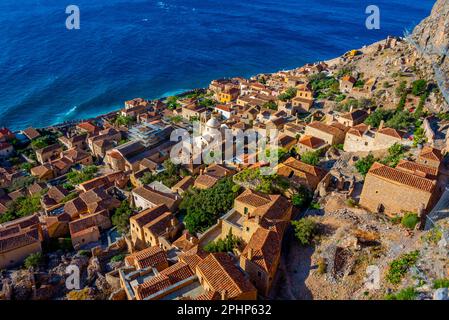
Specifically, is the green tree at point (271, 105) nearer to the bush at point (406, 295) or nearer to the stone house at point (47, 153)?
the stone house at point (47, 153)

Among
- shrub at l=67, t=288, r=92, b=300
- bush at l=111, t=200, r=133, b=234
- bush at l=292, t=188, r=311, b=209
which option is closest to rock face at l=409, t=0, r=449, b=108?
bush at l=292, t=188, r=311, b=209

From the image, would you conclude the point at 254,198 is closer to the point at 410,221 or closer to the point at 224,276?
the point at 224,276

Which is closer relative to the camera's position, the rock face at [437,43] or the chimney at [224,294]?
the chimney at [224,294]

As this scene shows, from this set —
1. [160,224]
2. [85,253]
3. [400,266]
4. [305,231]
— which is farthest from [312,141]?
[85,253]

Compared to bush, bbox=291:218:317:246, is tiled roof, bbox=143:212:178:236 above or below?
below

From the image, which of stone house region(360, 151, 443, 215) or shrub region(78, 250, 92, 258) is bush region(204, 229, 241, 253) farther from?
shrub region(78, 250, 92, 258)

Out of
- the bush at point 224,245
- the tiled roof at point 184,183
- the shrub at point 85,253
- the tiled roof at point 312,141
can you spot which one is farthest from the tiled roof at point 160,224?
the tiled roof at point 312,141
